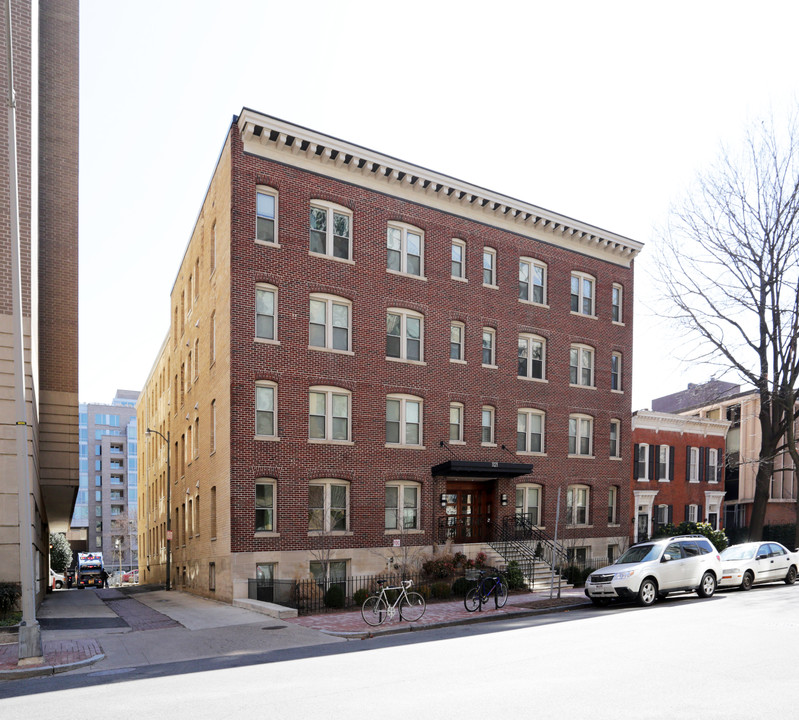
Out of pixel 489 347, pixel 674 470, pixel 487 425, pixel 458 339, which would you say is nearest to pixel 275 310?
pixel 458 339

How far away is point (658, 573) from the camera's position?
796 inches

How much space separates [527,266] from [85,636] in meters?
24.0

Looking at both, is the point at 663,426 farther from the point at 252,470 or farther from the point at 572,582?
the point at 252,470

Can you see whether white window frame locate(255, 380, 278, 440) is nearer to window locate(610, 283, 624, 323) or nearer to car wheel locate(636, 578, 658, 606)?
car wheel locate(636, 578, 658, 606)

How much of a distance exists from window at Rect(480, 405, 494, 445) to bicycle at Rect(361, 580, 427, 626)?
13195 mm

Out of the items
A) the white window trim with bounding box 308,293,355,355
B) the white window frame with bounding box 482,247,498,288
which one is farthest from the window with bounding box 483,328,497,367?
the white window trim with bounding box 308,293,355,355

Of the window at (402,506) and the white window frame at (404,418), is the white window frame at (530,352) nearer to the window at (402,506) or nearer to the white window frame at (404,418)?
the white window frame at (404,418)

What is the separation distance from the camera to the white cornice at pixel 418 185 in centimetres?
2591

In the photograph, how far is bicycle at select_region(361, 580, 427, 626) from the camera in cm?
1747

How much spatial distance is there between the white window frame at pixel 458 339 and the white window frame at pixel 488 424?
2459 mm

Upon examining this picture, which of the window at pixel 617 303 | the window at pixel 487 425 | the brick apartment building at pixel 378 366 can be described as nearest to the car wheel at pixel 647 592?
the brick apartment building at pixel 378 366

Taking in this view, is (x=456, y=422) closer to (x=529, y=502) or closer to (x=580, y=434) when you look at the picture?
(x=529, y=502)

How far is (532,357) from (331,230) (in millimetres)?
11534

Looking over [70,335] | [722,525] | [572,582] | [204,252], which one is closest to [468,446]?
[572,582]
